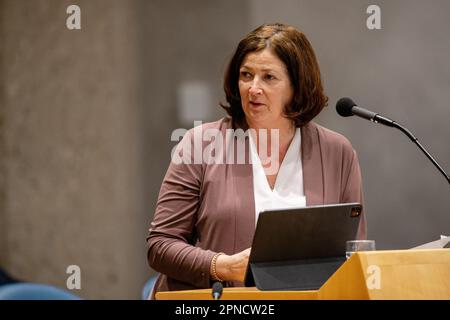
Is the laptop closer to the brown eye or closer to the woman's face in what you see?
the woman's face

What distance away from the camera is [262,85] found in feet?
8.26

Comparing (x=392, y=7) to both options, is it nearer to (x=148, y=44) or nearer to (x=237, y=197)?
(x=148, y=44)

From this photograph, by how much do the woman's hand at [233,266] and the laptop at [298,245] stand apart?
11 cm

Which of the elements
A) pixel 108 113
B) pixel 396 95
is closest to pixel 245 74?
pixel 396 95

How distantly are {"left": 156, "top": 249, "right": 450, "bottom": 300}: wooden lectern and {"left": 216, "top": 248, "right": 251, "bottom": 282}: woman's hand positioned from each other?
1.24ft

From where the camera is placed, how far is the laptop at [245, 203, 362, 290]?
1.87 meters

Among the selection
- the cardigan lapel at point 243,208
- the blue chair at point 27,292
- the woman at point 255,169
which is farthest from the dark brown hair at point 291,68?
the blue chair at point 27,292

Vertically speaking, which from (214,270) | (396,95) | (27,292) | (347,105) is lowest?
(27,292)

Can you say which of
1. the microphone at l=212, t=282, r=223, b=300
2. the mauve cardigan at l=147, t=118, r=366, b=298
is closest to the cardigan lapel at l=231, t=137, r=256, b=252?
the mauve cardigan at l=147, t=118, r=366, b=298

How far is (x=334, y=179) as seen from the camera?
101 inches

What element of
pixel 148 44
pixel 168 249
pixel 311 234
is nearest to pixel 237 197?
pixel 168 249

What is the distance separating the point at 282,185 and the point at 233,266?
0.50 meters

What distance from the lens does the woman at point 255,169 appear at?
241cm

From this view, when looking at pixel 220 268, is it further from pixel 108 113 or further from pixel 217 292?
pixel 108 113
